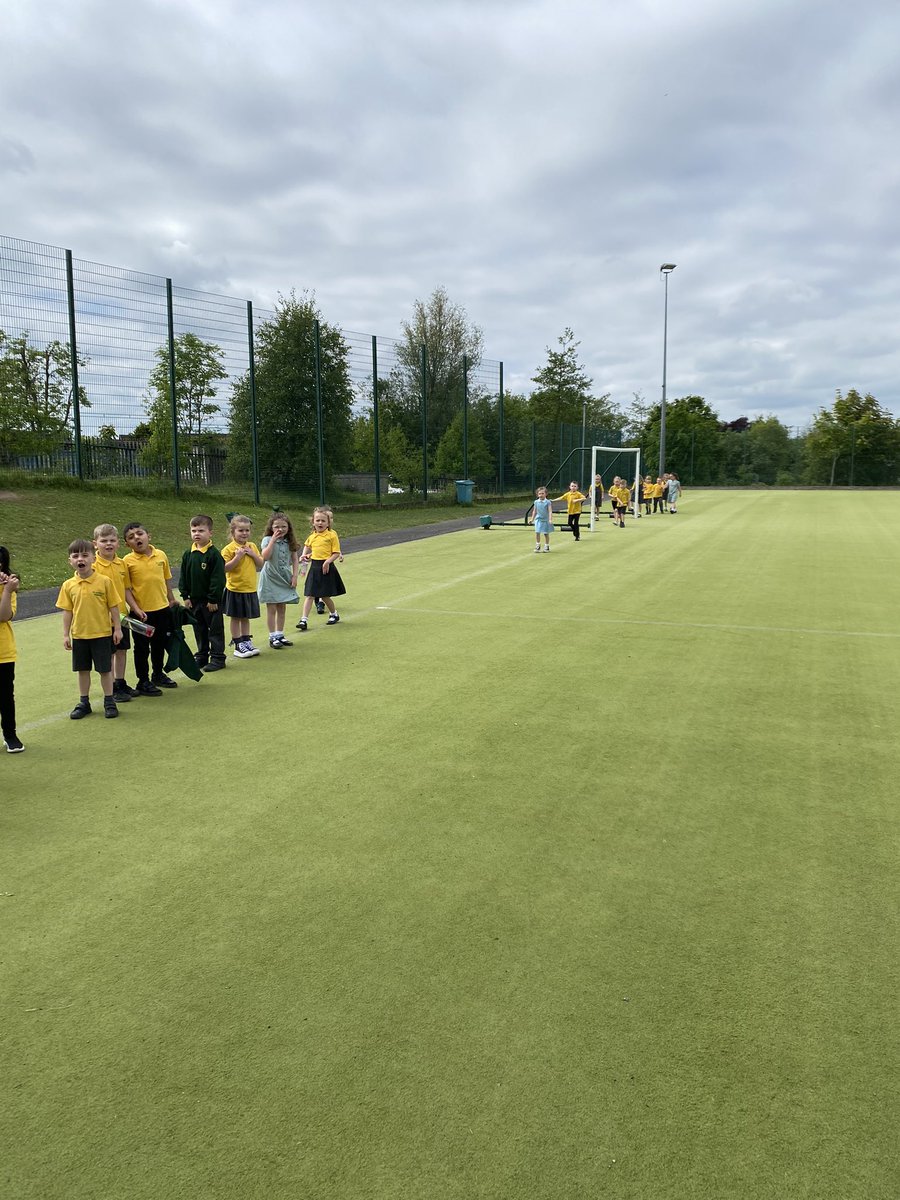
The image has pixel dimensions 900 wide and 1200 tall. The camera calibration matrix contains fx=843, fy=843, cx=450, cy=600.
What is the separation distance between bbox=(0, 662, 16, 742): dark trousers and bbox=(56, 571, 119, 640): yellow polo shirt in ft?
2.31

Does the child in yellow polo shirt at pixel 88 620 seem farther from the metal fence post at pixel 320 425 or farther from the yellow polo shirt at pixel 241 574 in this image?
the metal fence post at pixel 320 425

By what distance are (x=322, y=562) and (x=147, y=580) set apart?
9.87 ft

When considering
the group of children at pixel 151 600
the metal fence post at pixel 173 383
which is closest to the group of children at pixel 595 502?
the group of children at pixel 151 600

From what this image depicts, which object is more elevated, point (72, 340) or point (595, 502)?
point (72, 340)

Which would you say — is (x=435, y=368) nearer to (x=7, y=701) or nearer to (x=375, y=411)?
(x=375, y=411)

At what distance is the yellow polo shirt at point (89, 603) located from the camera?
6126 millimetres

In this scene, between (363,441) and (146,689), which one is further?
(363,441)

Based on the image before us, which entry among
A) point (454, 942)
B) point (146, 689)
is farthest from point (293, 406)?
point (454, 942)

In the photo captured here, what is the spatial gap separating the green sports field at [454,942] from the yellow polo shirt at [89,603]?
71 centimetres

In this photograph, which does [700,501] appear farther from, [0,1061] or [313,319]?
[0,1061]

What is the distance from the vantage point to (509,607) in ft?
36.8

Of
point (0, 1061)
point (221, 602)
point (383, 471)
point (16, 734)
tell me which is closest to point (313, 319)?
point (383, 471)

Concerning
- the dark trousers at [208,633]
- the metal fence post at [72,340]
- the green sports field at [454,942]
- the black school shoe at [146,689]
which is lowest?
the green sports field at [454,942]

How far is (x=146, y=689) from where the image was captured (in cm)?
711
